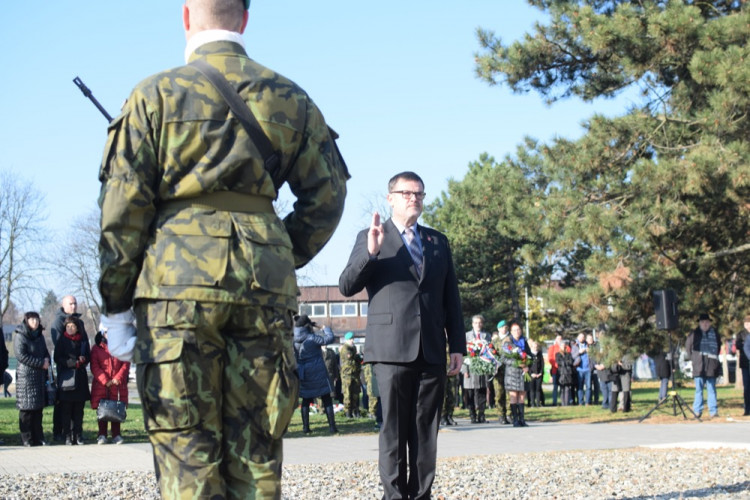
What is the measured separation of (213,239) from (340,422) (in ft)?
48.0

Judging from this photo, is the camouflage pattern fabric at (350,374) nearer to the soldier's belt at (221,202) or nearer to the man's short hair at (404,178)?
the man's short hair at (404,178)

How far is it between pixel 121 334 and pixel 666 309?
52.1ft

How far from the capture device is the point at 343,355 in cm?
1830

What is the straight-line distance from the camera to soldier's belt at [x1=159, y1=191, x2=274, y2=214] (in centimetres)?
330

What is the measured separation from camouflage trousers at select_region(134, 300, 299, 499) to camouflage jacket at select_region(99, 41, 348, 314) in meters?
0.09

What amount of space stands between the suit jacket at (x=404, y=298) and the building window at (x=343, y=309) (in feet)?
273

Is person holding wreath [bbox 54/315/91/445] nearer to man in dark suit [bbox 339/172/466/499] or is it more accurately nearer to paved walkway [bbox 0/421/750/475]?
paved walkway [bbox 0/421/750/475]

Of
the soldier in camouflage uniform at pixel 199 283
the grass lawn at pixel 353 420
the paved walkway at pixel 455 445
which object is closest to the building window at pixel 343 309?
the grass lawn at pixel 353 420

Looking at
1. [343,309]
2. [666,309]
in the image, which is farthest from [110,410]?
[343,309]

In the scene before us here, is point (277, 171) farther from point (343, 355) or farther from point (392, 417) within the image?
point (343, 355)

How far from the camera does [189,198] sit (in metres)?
3.30

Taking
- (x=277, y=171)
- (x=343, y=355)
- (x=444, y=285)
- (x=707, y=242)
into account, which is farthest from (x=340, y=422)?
(x=277, y=171)

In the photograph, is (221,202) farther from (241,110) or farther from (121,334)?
(121,334)

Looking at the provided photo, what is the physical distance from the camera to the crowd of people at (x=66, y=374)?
42.2 ft
